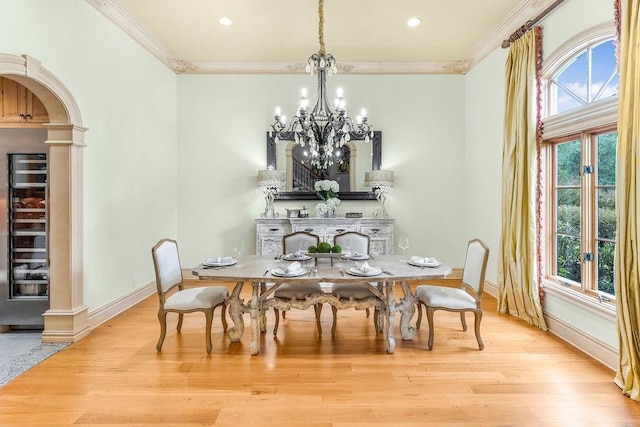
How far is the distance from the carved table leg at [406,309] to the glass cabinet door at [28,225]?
3559 mm

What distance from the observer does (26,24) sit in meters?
2.86

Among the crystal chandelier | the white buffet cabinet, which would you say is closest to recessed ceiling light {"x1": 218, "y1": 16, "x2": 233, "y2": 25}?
the crystal chandelier

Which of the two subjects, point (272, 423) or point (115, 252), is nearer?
point (272, 423)

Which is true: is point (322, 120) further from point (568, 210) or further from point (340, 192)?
point (568, 210)

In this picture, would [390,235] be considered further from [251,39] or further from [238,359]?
[251,39]

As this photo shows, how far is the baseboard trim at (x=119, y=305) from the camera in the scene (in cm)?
368

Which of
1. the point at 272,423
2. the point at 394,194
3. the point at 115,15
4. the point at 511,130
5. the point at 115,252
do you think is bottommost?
the point at 272,423

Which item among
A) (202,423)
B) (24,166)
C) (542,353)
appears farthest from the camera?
Answer: (24,166)

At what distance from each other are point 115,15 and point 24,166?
1.96m

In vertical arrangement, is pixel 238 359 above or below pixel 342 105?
below

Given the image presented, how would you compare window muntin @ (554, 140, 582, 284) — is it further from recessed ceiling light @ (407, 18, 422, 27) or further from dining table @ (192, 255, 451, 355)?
recessed ceiling light @ (407, 18, 422, 27)

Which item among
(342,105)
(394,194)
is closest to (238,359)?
(342,105)

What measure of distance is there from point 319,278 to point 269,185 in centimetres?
287

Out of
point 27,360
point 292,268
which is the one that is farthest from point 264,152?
point 27,360
